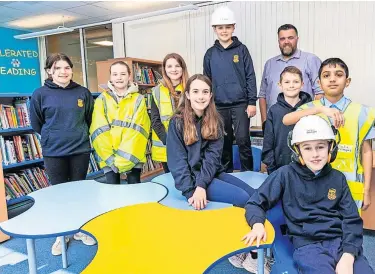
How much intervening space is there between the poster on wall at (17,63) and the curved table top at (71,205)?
21.9 ft

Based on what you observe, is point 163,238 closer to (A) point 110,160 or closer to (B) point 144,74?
(A) point 110,160

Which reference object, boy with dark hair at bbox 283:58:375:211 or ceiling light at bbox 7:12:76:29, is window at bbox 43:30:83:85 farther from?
boy with dark hair at bbox 283:58:375:211

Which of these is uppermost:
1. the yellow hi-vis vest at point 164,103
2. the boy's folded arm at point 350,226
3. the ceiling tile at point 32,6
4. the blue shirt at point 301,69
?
the ceiling tile at point 32,6

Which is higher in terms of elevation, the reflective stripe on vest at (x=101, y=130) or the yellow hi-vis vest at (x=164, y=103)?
the yellow hi-vis vest at (x=164, y=103)

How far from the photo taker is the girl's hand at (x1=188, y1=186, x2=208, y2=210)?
175 cm

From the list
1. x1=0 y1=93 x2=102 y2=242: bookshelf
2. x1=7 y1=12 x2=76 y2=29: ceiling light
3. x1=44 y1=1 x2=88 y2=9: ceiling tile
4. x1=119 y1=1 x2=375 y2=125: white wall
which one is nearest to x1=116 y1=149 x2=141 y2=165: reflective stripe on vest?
x1=0 y1=93 x2=102 y2=242: bookshelf

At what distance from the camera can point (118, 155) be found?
251 cm

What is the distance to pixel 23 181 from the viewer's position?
3.64 metres

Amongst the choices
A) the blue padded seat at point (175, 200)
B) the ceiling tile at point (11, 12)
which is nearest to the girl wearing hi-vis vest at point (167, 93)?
the blue padded seat at point (175, 200)

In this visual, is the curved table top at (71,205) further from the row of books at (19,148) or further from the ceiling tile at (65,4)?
the ceiling tile at (65,4)

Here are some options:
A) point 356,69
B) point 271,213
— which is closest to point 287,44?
point 271,213

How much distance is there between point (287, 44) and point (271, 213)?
1.68m

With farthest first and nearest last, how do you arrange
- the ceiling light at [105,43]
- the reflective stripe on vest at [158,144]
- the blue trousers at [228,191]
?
the ceiling light at [105,43], the reflective stripe on vest at [158,144], the blue trousers at [228,191]

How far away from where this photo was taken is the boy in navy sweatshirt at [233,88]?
279 centimetres
